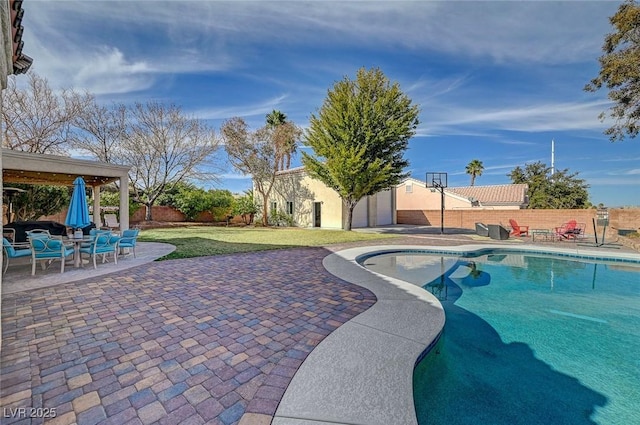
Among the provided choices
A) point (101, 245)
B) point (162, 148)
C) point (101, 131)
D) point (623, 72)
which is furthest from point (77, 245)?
point (623, 72)

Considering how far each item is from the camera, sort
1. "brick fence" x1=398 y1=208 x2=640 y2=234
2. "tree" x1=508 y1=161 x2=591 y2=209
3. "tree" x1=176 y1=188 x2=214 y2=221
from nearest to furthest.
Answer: "brick fence" x1=398 y1=208 x2=640 y2=234 → "tree" x1=176 y1=188 x2=214 y2=221 → "tree" x1=508 y1=161 x2=591 y2=209

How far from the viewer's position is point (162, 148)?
72.2 ft

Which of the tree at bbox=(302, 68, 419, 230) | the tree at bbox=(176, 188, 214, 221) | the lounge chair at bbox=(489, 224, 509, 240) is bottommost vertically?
the lounge chair at bbox=(489, 224, 509, 240)

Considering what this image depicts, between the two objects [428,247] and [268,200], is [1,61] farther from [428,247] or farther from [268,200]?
[268,200]

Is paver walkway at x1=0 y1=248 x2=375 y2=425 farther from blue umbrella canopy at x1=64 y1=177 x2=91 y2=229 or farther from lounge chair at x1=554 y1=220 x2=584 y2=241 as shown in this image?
lounge chair at x1=554 y1=220 x2=584 y2=241

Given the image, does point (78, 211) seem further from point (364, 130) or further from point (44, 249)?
point (364, 130)

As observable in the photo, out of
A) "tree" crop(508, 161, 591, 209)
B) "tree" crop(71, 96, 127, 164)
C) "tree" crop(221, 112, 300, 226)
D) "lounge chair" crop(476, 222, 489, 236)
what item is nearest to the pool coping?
"lounge chair" crop(476, 222, 489, 236)

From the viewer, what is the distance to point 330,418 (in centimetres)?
209

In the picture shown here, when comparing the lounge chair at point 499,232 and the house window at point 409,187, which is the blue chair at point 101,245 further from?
the house window at point 409,187

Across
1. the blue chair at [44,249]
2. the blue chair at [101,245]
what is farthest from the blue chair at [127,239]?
the blue chair at [44,249]

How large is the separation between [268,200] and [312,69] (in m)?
15.8

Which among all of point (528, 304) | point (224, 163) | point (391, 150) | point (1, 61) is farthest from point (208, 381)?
point (224, 163)

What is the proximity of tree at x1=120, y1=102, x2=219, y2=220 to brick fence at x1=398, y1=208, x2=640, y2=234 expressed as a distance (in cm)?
2045

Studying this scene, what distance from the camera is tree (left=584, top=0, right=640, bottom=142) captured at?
1112 cm
